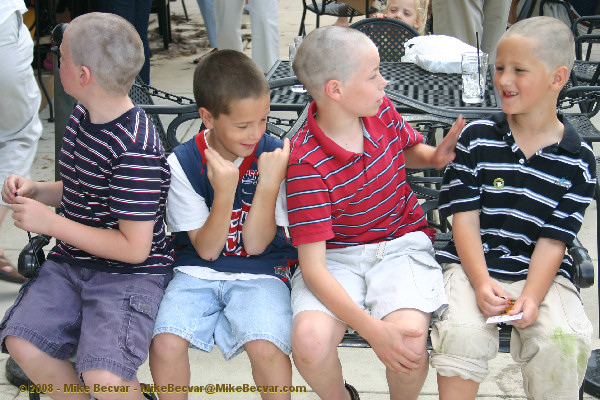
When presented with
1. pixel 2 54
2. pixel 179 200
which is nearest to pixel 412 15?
pixel 2 54

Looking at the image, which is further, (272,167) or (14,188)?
(14,188)

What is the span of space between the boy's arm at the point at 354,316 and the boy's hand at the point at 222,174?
282 millimetres

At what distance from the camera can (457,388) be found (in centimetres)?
212

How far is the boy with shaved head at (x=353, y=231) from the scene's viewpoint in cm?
210

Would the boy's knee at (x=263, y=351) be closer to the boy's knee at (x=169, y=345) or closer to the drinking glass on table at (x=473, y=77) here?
the boy's knee at (x=169, y=345)

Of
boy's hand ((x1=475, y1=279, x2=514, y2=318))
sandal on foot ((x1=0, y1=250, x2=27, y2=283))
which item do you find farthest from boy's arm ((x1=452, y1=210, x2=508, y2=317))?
sandal on foot ((x1=0, y1=250, x2=27, y2=283))

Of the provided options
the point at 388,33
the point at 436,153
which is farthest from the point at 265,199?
the point at 388,33

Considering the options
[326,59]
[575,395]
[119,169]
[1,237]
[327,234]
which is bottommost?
[1,237]

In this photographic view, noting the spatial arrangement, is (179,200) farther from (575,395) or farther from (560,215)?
(575,395)

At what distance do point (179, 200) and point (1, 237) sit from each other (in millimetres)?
2192

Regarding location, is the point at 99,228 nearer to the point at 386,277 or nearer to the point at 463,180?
the point at 386,277

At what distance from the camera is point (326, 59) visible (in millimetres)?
2227

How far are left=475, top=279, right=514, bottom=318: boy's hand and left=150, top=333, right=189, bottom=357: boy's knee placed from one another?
0.89 meters

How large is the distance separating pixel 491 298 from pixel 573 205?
39 centimetres
